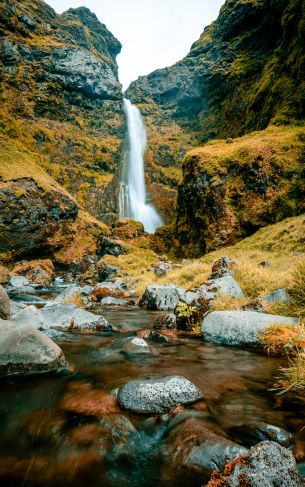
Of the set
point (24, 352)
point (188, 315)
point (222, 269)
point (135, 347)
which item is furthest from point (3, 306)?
point (222, 269)

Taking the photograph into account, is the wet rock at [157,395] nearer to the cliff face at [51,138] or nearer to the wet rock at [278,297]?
the wet rock at [278,297]

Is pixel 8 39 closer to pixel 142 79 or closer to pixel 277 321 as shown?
pixel 142 79

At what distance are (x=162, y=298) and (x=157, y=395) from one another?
372 inches

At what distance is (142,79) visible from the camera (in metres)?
101

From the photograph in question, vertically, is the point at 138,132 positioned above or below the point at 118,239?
above

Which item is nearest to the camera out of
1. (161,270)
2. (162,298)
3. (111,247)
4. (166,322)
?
(166,322)

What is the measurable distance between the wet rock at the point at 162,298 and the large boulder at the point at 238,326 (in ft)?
18.4

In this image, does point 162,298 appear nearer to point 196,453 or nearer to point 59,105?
point 196,453

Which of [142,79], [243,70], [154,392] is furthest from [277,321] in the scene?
[142,79]

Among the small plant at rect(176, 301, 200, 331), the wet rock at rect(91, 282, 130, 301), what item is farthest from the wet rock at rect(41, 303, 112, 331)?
the wet rock at rect(91, 282, 130, 301)

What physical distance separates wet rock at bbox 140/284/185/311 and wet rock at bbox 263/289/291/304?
5.17 meters

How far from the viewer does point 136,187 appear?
211ft

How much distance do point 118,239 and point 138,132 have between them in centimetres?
4949

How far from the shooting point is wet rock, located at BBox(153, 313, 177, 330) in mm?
8820
